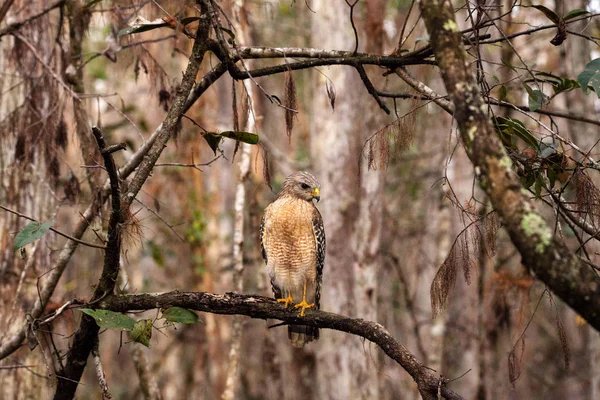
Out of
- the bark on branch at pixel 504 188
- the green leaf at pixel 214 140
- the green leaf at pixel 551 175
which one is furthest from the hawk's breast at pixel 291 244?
the bark on branch at pixel 504 188

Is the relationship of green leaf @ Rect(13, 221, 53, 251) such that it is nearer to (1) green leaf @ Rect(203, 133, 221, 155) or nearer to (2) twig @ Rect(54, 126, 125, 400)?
(2) twig @ Rect(54, 126, 125, 400)

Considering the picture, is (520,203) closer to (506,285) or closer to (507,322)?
(506,285)

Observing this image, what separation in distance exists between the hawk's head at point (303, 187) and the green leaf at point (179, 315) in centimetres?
214

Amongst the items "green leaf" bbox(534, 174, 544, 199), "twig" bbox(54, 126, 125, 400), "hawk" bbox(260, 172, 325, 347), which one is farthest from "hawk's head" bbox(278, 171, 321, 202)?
"green leaf" bbox(534, 174, 544, 199)

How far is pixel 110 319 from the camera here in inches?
136

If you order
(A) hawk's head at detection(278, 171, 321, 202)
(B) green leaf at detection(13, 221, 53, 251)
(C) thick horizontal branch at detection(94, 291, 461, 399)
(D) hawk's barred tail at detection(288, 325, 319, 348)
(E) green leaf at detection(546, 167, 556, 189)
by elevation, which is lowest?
(C) thick horizontal branch at detection(94, 291, 461, 399)

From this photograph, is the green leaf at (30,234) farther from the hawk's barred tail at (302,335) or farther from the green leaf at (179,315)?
the hawk's barred tail at (302,335)

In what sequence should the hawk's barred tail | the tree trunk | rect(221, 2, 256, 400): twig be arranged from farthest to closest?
the tree trunk → rect(221, 2, 256, 400): twig → the hawk's barred tail

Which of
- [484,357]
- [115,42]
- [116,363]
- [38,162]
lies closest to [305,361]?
[484,357]

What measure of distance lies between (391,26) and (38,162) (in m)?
6.05

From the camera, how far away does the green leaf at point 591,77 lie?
3.18 metres

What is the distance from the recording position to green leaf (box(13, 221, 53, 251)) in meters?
3.24

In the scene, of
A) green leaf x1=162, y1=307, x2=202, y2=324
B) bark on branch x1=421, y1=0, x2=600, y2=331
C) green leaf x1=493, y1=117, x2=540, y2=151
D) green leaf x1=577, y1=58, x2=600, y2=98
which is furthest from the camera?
green leaf x1=162, y1=307, x2=202, y2=324

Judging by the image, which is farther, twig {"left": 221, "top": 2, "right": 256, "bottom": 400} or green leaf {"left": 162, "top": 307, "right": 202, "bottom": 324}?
twig {"left": 221, "top": 2, "right": 256, "bottom": 400}
